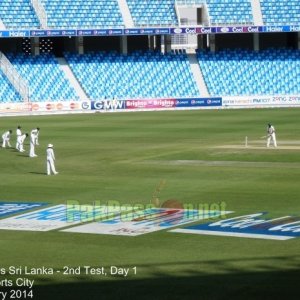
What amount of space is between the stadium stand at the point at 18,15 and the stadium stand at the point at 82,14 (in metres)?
1.32

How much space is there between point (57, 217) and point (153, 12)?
55.6 meters

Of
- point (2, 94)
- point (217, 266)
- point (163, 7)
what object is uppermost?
point (163, 7)

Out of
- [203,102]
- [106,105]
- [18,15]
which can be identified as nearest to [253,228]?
[106,105]

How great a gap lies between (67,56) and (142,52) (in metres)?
6.77

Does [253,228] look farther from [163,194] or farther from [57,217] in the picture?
[163,194]

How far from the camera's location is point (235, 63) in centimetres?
7750

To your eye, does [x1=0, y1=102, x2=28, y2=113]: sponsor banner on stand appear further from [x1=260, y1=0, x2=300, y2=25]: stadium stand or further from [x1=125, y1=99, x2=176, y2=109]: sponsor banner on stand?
[x1=260, y1=0, x2=300, y2=25]: stadium stand

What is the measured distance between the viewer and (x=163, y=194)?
27.1m

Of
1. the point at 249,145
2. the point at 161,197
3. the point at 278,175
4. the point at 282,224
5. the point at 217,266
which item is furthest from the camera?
the point at 249,145

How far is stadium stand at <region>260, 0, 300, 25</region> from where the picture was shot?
77250mm

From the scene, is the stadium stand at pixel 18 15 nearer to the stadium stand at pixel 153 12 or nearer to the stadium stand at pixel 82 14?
the stadium stand at pixel 82 14

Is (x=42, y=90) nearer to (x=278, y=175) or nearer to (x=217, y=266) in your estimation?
(x=278, y=175)

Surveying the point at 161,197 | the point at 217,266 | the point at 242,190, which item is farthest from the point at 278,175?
the point at 217,266

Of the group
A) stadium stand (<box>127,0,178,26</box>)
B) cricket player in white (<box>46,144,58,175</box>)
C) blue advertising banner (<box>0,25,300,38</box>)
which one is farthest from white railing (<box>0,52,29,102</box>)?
cricket player in white (<box>46,144,58,175</box>)
